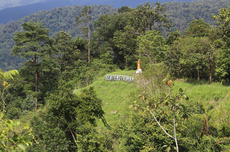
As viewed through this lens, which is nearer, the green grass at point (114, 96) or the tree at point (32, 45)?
the green grass at point (114, 96)

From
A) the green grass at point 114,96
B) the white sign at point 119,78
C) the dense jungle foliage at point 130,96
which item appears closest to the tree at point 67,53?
the dense jungle foliage at point 130,96

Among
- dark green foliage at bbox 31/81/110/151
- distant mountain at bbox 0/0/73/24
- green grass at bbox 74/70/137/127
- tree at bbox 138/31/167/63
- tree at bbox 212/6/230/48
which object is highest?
distant mountain at bbox 0/0/73/24

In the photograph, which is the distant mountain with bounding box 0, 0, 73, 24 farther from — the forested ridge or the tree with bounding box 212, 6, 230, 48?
the tree with bounding box 212, 6, 230, 48

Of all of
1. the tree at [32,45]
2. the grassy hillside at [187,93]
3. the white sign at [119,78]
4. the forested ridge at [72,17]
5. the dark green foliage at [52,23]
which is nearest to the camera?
the grassy hillside at [187,93]

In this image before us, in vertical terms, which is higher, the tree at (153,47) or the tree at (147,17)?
the tree at (147,17)

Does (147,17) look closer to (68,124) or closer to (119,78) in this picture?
(119,78)

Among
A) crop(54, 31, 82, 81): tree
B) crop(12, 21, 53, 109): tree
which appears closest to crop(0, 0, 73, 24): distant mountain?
crop(54, 31, 82, 81): tree

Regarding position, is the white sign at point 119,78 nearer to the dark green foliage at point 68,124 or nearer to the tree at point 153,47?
the tree at point 153,47

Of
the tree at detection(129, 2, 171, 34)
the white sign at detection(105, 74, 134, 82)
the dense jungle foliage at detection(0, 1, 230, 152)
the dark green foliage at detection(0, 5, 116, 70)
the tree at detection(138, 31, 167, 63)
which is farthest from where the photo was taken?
the dark green foliage at detection(0, 5, 116, 70)

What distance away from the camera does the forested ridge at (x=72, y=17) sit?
220 ft

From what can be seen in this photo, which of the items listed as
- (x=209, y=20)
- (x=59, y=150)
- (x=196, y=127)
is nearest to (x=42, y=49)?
(x=59, y=150)

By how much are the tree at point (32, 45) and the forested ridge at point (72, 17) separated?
152 ft

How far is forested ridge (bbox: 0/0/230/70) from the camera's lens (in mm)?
67125

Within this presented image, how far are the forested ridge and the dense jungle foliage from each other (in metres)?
43.0
